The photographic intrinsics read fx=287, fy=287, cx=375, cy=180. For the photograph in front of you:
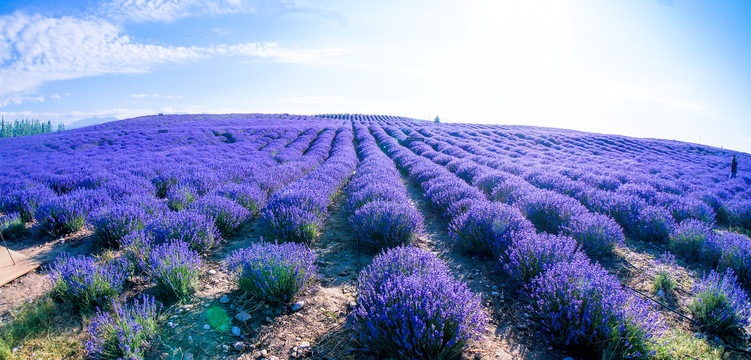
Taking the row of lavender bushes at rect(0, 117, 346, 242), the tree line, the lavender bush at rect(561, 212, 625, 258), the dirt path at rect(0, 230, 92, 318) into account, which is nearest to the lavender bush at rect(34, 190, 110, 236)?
the row of lavender bushes at rect(0, 117, 346, 242)

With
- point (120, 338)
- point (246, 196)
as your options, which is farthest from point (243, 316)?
point (246, 196)

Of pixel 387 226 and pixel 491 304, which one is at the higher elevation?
pixel 387 226

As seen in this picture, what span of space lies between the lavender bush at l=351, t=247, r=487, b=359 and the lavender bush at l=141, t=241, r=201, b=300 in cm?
156

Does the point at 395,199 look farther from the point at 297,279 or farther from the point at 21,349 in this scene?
the point at 21,349

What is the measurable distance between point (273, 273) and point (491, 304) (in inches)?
75.9

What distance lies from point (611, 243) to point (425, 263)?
101 inches

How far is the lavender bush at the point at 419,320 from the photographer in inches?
69.1

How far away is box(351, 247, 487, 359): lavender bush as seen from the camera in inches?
69.1

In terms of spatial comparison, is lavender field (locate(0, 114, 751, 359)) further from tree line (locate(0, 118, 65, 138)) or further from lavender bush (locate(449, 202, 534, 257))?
tree line (locate(0, 118, 65, 138))

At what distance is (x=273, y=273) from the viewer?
8.01 feet

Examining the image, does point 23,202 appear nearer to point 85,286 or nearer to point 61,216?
point 61,216

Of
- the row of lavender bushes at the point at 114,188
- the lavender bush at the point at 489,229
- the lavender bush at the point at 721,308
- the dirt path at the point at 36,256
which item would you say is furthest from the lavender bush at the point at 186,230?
the lavender bush at the point at 721,308

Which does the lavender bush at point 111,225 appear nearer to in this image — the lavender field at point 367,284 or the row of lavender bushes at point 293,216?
the lavender field at point 367,284

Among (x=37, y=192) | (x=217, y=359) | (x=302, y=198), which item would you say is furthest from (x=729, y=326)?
(x=37, y=192)
